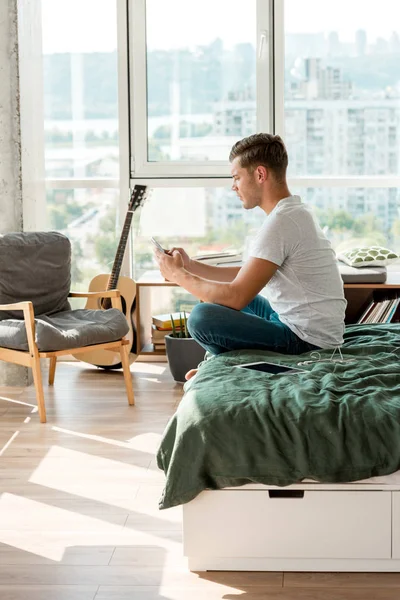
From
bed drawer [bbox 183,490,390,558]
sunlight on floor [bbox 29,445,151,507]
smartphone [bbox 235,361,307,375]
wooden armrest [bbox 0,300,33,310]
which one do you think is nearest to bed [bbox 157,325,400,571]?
bed drawer [bbox 183,490,390,558]

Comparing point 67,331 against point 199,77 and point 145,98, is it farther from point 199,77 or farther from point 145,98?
point 199,77

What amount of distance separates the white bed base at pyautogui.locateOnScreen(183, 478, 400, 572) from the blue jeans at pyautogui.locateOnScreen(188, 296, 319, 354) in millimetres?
992

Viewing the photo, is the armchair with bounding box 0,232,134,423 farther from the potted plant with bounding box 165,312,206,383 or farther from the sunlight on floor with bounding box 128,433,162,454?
the sunlight on floor with bounding box 128,433,162,454

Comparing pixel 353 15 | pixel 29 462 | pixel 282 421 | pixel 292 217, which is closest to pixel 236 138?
pixel 353 15

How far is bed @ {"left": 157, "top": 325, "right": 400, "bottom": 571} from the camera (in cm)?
246

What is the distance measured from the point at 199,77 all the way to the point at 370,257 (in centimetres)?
155

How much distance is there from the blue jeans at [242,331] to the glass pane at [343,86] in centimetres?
218

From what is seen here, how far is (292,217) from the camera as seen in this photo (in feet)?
10.9

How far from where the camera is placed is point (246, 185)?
11.3 ft

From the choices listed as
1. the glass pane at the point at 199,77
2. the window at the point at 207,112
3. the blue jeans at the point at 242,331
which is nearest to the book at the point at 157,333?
the window at the point at 207,112

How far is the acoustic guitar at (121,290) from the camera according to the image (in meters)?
5.00

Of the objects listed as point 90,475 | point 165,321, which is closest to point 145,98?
point 165,321

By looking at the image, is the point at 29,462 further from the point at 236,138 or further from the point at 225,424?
the point at 236,138

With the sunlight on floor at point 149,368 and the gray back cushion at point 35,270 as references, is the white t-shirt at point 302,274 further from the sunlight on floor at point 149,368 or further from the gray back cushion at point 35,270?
Answer: the sunlight on floor at point 149,368
